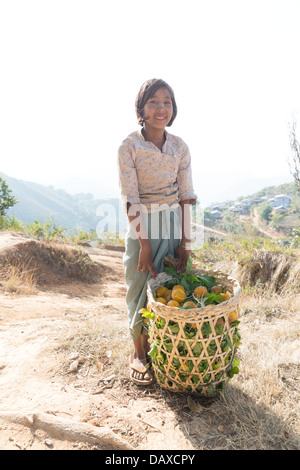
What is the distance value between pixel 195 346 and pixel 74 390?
0.87 m

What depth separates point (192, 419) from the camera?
5.68ft

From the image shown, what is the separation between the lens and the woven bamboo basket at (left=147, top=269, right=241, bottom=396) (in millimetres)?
1599

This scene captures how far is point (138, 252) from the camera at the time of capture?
2094mm

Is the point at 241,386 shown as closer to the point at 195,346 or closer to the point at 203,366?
the point at 203,366

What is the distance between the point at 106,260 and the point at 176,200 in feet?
17.1

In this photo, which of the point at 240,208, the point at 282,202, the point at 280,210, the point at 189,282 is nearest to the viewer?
the point at 189,282

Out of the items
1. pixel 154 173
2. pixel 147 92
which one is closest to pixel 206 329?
pixel 154 173

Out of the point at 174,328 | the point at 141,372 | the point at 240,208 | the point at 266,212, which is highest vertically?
the point at 240,208

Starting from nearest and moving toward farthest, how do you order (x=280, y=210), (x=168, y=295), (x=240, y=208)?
1. (x=168, y=295)
2. (x=280, y=210)
3. (x=240, y=208)

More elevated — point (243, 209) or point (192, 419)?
point (243, 209)

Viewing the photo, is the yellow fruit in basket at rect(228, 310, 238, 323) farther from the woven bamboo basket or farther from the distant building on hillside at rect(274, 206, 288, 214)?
the distant building on hillside at rect(274, 206, 288, 214)

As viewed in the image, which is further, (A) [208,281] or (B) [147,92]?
(A) [208,281]
